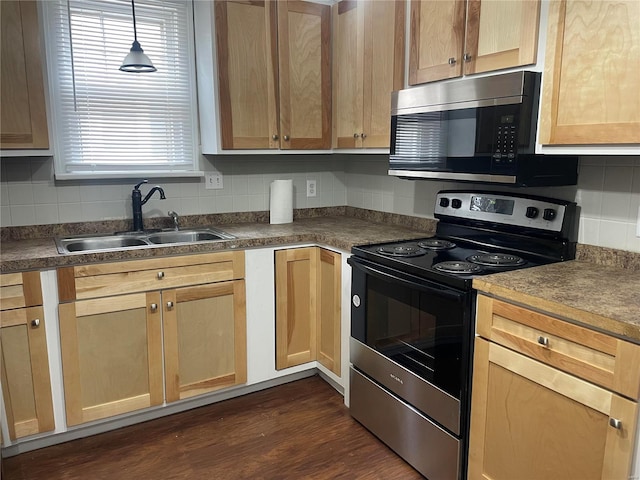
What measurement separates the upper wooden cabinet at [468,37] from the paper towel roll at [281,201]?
1004mm

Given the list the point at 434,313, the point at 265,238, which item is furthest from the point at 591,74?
the point at 265,238

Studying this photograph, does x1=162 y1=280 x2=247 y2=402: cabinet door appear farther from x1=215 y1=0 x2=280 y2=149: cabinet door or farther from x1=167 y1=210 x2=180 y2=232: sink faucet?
x1=215 y1=0 x2=280 y2=149: cabinet door

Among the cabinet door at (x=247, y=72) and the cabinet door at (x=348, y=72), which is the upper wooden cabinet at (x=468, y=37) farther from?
the cabinet door at (x=247, y=72)

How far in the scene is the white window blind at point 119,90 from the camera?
246 centimetres

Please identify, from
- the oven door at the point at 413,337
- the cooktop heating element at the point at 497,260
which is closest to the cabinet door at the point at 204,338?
the oven door at the point at 413,337

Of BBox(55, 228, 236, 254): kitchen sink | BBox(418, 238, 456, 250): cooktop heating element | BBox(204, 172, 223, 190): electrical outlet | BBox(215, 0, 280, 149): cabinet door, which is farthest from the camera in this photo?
BBox(204, 172, 223, 190): electrical outlet

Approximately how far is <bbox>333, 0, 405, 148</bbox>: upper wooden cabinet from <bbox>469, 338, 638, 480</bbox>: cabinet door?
1325 millimetres

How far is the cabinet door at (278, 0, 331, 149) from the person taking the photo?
267 cm

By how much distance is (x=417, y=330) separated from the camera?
1952 millimetres

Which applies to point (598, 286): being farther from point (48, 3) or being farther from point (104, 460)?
point (48, 3)

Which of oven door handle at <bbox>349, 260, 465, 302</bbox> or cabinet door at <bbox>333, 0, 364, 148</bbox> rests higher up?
cabinet door at <bbox>333, 0, 364, 148</bbox>

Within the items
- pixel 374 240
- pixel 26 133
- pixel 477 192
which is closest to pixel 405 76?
pixel 477 192

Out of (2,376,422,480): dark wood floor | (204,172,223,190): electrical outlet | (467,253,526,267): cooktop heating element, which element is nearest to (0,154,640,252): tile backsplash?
(204,172,223,190): electrical outlet

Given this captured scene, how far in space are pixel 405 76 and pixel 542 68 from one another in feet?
2.45
